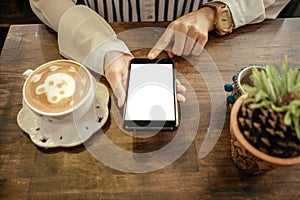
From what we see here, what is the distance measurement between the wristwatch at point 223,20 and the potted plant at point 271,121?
333 millimetres

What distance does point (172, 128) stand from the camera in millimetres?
639

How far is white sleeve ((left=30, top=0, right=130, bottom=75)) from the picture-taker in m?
0.79

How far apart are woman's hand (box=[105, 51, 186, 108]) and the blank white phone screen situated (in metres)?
0.03

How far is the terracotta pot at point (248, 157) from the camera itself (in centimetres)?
52

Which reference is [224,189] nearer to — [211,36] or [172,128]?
[172,128]

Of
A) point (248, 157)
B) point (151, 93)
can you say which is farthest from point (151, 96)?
point (248, 157)

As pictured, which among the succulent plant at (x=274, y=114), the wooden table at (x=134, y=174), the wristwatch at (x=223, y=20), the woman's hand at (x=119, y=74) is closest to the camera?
the succulent plant at (x=274, y=114)

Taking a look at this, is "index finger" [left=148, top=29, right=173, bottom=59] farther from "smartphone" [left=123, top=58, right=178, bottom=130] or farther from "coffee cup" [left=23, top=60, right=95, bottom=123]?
"coffee cup" [left=23, top=60, right=95, bottom=123]

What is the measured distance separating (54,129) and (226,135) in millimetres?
351

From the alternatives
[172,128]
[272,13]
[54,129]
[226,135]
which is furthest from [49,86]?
[272,13]

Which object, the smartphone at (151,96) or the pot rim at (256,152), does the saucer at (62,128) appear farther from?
the pot rim at (256,152)

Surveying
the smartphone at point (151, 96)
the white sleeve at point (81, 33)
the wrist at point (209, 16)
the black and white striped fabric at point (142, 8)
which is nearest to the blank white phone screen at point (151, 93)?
the smartphone at point (151, 96)

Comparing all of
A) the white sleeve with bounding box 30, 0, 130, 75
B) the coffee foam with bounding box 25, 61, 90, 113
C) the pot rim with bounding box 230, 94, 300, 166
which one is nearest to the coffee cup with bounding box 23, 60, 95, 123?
the coffee foam with bounding box 25, 61, 90, 113

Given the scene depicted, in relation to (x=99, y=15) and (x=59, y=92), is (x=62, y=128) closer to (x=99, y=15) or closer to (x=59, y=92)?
(x=59, y=92)
